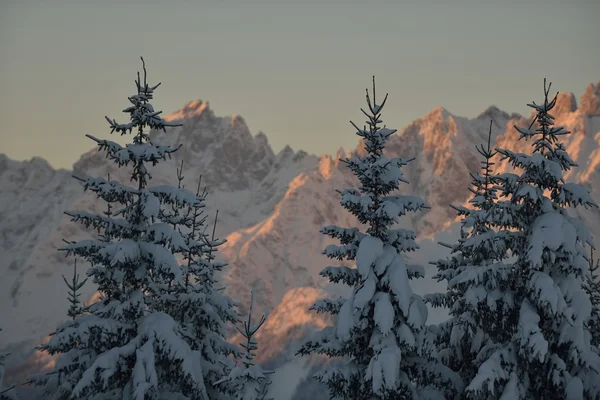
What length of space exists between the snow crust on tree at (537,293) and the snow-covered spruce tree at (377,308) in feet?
4.85

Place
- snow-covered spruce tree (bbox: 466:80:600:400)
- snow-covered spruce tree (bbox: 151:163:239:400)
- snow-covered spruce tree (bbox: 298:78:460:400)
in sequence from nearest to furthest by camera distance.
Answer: snow-covered spruce tree (bbox: 466:80:600:400) → snow-covered spruce tree (bbox: 298:78:460:400) → snow-covered spruce tree (bbox: 151:163:239:400)

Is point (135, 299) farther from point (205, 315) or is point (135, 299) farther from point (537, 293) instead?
point (537, 293)

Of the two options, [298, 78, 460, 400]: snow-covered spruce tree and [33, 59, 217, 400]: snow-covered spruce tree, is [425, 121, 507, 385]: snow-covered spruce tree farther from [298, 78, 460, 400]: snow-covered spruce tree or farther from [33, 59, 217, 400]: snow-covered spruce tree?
[33, 59, 217, 400]: snow-covered spruce tree

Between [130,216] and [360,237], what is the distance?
5.99 meters

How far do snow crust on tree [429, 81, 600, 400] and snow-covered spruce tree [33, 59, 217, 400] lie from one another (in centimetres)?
721

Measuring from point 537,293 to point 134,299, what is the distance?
9822 millimetres

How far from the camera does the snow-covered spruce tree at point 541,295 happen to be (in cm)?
1761

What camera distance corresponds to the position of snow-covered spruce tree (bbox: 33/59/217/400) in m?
18.7

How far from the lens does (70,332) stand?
1892 cm

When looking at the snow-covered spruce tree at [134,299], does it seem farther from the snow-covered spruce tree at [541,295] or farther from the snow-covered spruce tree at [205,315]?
the snow-covered spruce tree at [541,295]

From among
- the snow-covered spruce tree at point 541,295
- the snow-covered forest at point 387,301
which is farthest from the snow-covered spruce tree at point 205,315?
the snow-covered spruce tree at point 541,295

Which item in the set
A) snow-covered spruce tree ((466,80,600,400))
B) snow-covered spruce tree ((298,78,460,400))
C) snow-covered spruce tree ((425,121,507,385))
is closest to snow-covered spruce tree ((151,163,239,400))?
snow-covered spruce tree ((298,78,460,400))

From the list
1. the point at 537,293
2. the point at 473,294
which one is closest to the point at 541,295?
the point at 537,293

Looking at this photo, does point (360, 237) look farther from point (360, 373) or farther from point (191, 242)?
point (191, 242)
